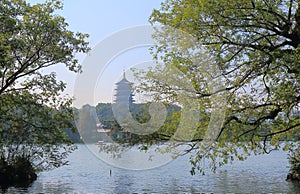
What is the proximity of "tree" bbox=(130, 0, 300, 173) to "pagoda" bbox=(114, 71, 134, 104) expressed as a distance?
1.61m

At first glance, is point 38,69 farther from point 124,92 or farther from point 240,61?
point 240,61

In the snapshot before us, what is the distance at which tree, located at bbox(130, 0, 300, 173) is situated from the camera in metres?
13.7

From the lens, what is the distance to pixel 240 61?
Answer: 15109 mm

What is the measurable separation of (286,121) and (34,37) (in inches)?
493

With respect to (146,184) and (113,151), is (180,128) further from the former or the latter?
(146,184)

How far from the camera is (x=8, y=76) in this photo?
21.3m

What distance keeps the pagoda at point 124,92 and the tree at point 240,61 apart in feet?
5.29

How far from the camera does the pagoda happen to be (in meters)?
17.7

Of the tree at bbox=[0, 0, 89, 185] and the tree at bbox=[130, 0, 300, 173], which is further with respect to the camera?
the tree at bbox=[0, 0, 89, 185]

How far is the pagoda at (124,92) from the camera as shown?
57.9 feet

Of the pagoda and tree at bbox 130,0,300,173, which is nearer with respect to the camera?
tree at bbox 130,0,300,173

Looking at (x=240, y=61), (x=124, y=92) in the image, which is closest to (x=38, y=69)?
(x=124, y=92)

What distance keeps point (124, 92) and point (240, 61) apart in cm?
638

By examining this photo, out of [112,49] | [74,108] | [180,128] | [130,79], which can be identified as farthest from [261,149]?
[74,108]
